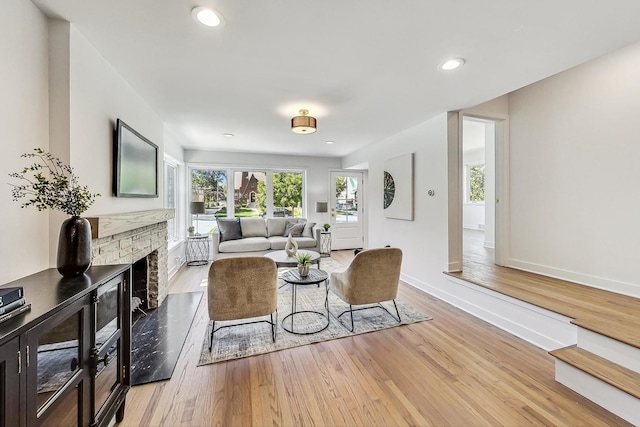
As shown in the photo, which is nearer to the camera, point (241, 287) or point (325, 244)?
point (241, 287)

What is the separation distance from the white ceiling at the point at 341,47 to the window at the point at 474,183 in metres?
5.66

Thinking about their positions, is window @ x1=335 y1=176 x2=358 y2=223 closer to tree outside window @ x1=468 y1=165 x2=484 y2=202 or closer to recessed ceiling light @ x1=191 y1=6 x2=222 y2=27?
tree outside window @ x1=468 y1=165 x2=484 y2=202

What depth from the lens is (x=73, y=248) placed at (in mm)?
1361

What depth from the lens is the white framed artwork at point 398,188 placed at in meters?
4.01

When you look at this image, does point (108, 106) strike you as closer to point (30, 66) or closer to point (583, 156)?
point (30, 66)

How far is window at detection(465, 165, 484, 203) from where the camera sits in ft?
25.9

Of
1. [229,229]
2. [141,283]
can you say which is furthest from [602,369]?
[229,229]

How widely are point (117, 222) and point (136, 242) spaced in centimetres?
67

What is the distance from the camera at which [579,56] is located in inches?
80.9

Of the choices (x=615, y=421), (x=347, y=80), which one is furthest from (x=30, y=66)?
(x=615, y=421)

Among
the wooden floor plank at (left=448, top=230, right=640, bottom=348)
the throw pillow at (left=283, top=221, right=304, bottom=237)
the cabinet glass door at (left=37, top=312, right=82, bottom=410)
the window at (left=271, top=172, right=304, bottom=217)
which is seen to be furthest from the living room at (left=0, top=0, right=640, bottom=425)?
the window at (left=271, top=172, right=304, bottom=217)

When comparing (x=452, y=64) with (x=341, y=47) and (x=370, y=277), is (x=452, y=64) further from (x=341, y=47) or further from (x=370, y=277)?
(x=370, y=277)

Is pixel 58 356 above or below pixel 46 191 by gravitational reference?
below

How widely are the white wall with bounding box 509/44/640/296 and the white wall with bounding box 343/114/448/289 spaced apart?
1166mm
